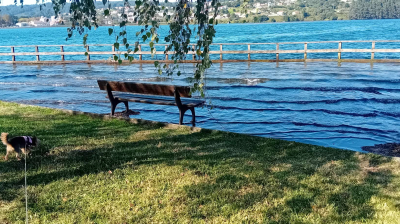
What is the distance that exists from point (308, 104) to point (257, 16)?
307 inches

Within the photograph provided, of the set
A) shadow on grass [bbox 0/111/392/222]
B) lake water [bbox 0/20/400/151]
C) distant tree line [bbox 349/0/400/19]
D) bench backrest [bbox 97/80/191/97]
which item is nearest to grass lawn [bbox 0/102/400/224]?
shadow on grass [bbox 0/111/392/222]

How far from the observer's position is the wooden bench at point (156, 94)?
26.3ft

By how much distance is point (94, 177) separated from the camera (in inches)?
193

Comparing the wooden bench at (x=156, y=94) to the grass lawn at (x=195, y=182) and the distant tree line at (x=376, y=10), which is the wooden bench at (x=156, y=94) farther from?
the distant tree line at (x=376, y=10)

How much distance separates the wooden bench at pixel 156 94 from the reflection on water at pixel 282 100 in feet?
2.83

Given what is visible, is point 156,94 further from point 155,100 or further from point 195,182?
point 195,182

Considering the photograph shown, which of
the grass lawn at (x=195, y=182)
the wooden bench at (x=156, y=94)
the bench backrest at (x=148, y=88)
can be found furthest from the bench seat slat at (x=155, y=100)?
the grass lawn at (x=195, y=182)

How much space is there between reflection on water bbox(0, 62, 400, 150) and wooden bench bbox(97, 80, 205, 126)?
86cm

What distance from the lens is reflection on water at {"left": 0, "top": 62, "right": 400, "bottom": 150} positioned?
8.46 metres

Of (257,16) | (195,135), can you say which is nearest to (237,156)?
(195,135)

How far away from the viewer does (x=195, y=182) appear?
4.71 m

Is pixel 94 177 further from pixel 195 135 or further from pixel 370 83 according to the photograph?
pixel 370 83

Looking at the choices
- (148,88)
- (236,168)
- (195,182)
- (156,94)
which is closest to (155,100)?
(156,94)

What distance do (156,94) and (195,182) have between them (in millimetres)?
4091
